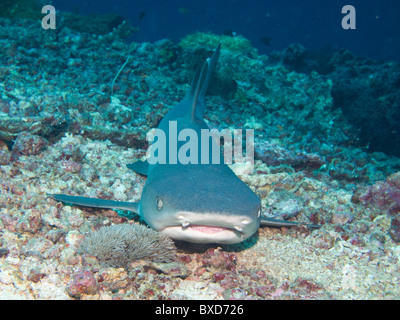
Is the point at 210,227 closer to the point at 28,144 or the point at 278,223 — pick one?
the point at 278,223

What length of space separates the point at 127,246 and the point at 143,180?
165 cm

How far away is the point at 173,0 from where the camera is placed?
287 feet

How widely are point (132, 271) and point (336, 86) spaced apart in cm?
841

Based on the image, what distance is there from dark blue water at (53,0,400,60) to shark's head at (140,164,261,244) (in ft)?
231

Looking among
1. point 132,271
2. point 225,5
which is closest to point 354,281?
point 132,271

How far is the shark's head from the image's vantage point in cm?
209

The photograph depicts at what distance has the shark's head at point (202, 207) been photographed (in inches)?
82.2

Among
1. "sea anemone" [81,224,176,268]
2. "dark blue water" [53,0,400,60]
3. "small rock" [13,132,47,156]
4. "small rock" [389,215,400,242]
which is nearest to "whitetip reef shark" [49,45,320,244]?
"sea anemone" [81,224,176,268]

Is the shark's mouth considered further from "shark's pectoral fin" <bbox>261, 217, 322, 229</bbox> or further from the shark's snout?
"shark's pectoral fin" <bbox>261, 217, 322, 229</bbox>

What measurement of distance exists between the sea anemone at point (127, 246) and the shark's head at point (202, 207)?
12cm

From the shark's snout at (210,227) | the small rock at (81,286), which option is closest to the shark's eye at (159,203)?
the shark's snout at (210,227)

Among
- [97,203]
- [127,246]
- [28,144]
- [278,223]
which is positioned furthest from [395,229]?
[28,144]

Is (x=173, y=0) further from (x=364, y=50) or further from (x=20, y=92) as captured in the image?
(x=20, y=92)

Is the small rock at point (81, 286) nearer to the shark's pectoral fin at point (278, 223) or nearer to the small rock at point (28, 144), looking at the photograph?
the shark's pectoral fin at point (278, 223)
